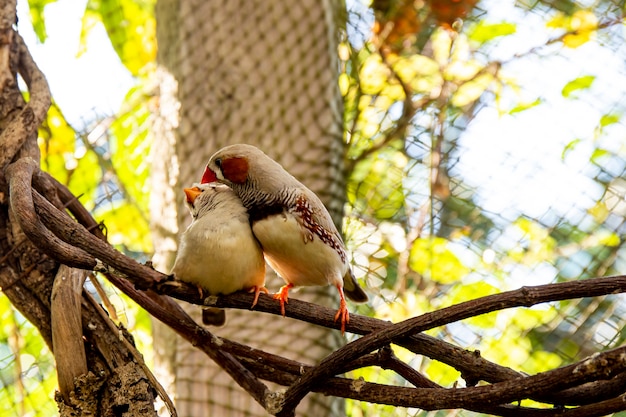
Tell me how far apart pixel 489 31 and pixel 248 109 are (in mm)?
1151

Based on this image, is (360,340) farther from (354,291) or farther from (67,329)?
(354,291)

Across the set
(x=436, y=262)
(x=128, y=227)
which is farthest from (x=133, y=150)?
(x=436, y=262)

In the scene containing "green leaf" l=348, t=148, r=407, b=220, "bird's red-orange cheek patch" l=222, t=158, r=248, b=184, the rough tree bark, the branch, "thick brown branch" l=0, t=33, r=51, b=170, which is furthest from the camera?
"green leaf" l=348, t=148, r=407, b=220

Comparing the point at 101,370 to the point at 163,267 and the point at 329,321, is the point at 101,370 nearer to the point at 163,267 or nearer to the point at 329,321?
the point at 329,321

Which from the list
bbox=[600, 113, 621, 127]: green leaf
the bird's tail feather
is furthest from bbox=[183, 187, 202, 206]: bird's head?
bbox=[600, 113, 621, 127]: green leaf

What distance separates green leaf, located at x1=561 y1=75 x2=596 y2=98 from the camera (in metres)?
2.61

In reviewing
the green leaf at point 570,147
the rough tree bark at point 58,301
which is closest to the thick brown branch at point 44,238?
the rough tree bark at point 58,301

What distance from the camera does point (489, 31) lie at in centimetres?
272

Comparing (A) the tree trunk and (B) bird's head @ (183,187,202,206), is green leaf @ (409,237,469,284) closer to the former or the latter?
(A) the tree trunk

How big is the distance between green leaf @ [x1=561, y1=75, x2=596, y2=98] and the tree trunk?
0.95m

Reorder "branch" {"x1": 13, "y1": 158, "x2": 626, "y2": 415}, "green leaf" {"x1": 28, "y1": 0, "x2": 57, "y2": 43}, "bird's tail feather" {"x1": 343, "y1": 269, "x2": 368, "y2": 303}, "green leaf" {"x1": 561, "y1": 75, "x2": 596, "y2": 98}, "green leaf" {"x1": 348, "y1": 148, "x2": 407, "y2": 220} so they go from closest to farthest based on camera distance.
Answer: "branch" {"x1": 13, "y1": 158, "x2": 626, "y2": 415} < "bird's tail feather" {"x1": 343, "y1": 269, "x2": 368, "y2": 303} < "green leaf" {"x1": 28, "y1": 0, "x2": 57, "y2": 43} < "green leaf" {"x1": 348, "y1": 148, "x2": 407, "y2": 220} < "green leaf" {"x1": 561, "y1": 75, "x2": 596, "y2": 98}

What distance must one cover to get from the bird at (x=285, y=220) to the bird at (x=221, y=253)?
34mm

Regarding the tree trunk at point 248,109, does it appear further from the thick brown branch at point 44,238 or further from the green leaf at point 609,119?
the green leaf at point 609,119

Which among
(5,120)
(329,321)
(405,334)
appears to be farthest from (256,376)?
(5,120)
